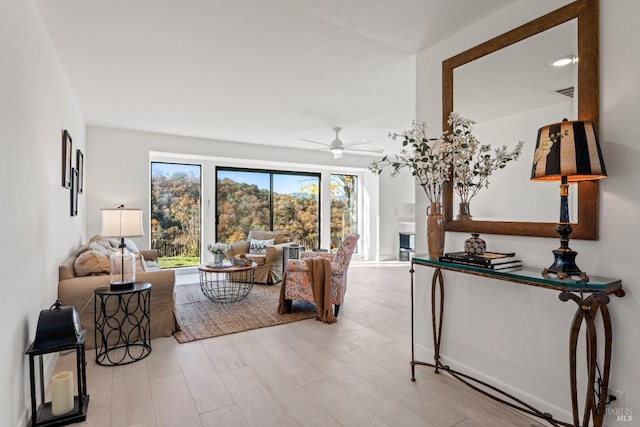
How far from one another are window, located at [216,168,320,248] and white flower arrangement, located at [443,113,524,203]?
5350 mm

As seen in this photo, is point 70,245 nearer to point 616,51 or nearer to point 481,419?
point 481,419

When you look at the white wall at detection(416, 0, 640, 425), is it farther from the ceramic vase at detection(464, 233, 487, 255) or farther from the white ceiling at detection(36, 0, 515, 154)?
the white ceiling at detection(36, 0, 515, 154)

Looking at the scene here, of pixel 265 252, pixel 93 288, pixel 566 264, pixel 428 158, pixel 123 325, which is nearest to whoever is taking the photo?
pixel 566 264

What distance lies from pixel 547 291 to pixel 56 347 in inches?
116

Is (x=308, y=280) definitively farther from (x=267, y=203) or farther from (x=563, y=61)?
(x=267, y=203)

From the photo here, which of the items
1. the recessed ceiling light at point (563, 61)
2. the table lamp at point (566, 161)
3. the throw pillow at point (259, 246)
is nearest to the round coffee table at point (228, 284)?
the throw pillow at point (259, 246)

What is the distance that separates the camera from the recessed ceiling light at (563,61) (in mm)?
1928

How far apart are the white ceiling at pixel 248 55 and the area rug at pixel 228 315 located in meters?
2.60

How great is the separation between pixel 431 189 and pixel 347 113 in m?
2.38

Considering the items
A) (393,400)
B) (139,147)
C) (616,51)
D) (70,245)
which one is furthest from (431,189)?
(139,147)

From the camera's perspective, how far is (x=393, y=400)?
2.27 m

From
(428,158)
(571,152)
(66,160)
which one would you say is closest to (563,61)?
(571,152)

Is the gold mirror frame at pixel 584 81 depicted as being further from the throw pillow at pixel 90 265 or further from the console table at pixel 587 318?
the throw pillow at pixel 90 265

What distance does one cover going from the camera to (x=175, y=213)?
6.50 m
